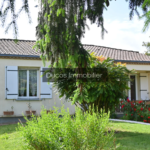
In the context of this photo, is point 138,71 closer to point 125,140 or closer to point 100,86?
point 100,86

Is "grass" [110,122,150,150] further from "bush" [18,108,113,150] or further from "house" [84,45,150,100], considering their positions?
"house" [84,45,150,100]

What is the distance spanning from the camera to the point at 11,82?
11125 millimetres

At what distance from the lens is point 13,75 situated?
11180mm

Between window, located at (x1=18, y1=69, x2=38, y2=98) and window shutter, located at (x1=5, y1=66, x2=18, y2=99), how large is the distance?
0.55 metres

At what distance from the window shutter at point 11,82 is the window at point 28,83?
55 centimetres

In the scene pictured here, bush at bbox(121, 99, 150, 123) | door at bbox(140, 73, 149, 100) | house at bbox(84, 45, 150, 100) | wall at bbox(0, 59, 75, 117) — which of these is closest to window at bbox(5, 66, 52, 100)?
wall at bbox(0, 59, 75, 117)

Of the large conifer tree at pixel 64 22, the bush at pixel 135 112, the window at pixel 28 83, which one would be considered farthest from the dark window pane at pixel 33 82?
the large conifer tree at pixel 64 22

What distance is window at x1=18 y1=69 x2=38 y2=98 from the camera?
38.6ft

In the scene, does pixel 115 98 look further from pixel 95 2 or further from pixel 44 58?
pixel 95 2

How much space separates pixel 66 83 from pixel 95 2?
9.41 ft

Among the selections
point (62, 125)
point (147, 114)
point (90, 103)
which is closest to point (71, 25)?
point (62, 125)

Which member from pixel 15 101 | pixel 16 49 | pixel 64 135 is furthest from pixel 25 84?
pixel 64 135

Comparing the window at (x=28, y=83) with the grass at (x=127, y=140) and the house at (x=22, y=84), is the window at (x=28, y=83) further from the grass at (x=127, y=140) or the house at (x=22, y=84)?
the grass at (x=127, y=140)

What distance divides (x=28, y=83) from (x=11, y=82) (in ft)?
3.31
